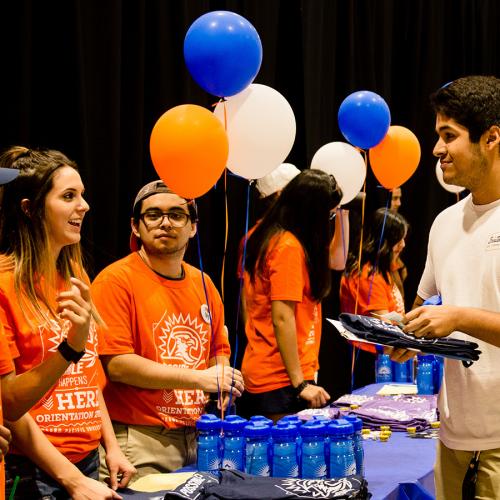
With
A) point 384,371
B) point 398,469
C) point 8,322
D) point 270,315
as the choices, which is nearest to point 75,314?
point 8,322

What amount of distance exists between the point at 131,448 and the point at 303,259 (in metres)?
1.14

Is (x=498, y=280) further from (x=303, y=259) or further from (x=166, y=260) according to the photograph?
(x=303, y=259)

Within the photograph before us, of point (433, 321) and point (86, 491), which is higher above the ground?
point (433, 321)

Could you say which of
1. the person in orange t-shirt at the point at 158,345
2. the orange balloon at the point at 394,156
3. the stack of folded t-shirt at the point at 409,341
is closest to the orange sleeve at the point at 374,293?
the orange balloon at the point at 394,156

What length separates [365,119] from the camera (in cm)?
360

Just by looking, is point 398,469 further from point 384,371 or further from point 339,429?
point 384,371

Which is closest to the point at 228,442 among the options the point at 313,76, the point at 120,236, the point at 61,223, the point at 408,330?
the point at 408,330

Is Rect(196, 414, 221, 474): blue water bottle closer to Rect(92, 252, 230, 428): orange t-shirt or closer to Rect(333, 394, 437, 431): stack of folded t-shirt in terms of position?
Rect(92, 252, 230, 428): orange t-shirt

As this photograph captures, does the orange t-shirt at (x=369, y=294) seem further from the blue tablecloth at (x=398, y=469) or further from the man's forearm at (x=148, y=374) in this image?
the man's forearm at (x=148, y=374)

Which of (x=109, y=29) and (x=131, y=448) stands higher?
(x=109, y=29)

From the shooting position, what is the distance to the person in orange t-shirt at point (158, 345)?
2342 millimetres

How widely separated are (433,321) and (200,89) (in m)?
2.30

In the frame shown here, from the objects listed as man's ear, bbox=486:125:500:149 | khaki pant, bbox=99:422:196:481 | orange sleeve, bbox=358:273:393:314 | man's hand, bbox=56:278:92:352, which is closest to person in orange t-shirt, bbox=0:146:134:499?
man's hand, bbox=56:278:92:352

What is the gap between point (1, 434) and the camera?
153 cm
